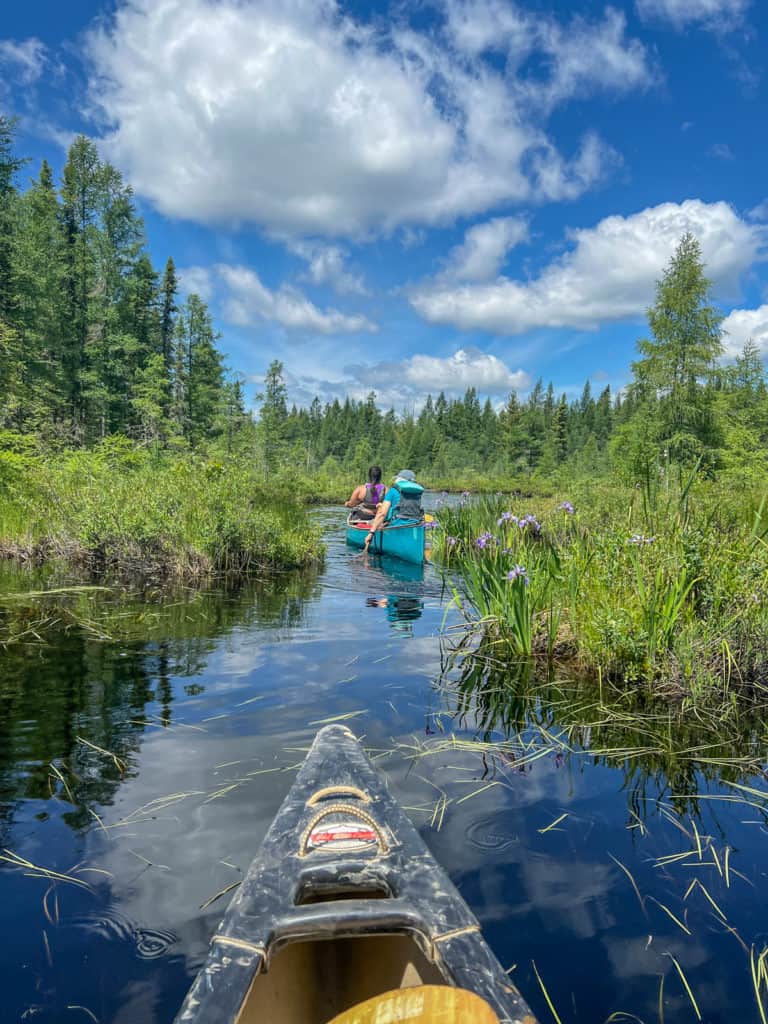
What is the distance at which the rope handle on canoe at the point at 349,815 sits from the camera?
2.26 metres

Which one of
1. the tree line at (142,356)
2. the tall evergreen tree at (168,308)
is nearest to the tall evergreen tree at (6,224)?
the tree line at (142,356)

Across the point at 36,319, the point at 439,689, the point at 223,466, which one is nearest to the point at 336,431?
the point at 36,319

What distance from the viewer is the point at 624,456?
33.3 m

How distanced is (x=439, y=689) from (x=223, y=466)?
7.43 metres

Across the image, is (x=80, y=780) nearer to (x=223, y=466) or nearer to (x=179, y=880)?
(x=179, y=880)

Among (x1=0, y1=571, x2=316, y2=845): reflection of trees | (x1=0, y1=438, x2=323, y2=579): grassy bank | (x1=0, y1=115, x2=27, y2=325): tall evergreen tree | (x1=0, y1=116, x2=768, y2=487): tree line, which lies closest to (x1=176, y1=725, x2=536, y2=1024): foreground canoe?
(x1=0, y1=571, x2=316, y2=845): reflection of trees

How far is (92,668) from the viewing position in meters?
5.38

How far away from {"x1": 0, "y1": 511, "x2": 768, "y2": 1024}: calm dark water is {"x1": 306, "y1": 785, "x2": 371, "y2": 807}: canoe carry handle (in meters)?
0.51

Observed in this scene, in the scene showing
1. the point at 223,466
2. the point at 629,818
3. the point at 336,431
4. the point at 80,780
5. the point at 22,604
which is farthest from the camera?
the point at 336,431

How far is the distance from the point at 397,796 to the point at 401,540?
918 cm

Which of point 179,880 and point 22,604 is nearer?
point 179,880

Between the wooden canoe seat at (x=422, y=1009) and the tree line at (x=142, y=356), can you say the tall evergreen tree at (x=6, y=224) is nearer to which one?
the tree line at (x=142, y=356)

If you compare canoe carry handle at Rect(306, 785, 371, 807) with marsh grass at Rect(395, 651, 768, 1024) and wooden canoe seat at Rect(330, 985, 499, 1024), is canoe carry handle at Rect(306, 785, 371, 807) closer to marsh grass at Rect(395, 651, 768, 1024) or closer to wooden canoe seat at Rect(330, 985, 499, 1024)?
marsh grass at Rect(395, 651, 768, 1024)

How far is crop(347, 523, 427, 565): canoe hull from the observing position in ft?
39.9
